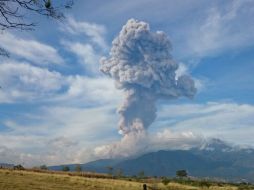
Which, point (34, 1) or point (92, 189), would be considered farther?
point (92, 189)

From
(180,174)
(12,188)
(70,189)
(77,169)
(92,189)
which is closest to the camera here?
(12,188)

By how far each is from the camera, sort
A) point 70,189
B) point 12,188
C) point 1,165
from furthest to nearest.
→ 1. point 1,165
2. point 70,189
3. point 12,188

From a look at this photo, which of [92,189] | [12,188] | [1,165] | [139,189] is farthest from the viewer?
[1,165]

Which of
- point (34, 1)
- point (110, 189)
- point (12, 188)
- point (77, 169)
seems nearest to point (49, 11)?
point (34, 1)

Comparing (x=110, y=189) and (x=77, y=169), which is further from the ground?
(x=77, y=169)

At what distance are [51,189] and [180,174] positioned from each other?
453ft

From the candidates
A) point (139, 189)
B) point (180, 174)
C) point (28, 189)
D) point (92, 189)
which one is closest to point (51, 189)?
point (28, 189)

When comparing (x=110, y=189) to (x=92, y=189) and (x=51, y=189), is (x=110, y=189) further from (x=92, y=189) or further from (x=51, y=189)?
(x=51, y=189)

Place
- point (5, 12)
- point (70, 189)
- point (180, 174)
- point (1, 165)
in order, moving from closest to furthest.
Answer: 1. point (5, 12)
2. point (70, 189)
3. point (1, 165)
4. point (180, 174)

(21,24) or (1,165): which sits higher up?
(1,165)

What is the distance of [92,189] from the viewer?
59.2m

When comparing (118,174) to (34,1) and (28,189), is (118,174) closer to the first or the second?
(28,189)

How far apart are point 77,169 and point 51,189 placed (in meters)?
90.4

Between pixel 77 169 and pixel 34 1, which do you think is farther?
pixel 77 169
